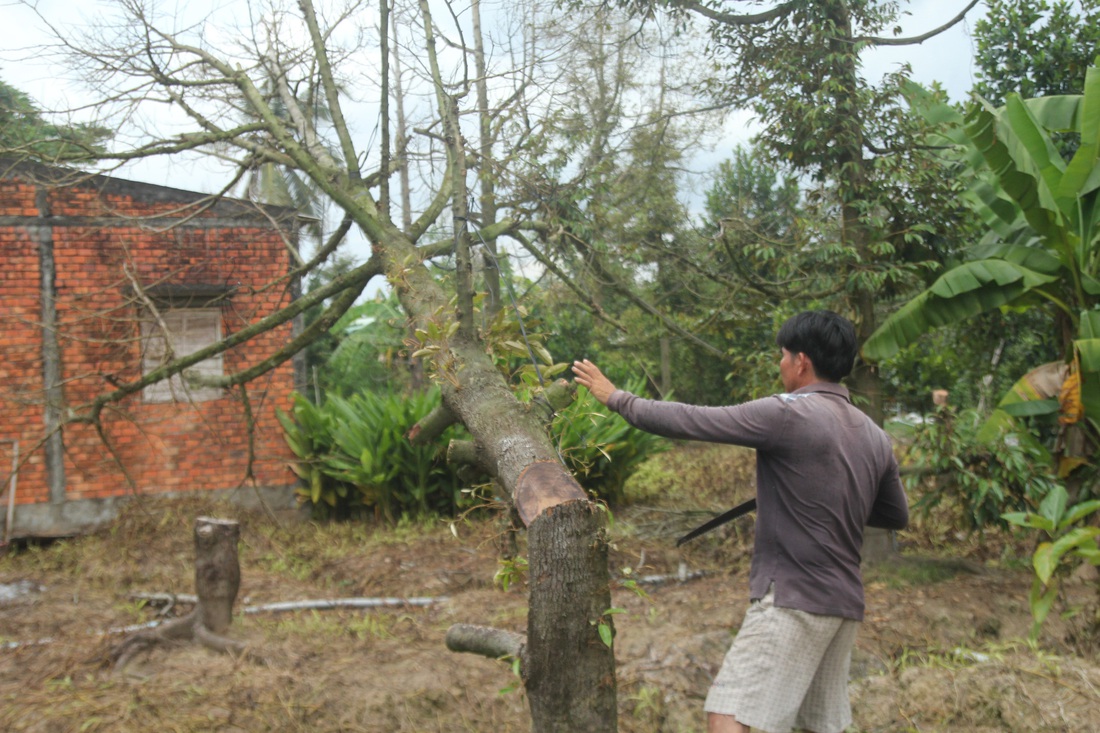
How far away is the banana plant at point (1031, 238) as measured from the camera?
625cm

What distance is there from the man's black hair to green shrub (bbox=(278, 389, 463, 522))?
286 inches

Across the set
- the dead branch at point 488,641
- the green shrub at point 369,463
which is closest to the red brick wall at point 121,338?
the green shrub at point 369,463

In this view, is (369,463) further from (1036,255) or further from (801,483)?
(801,483)

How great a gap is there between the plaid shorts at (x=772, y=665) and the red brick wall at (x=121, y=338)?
734 centimetres

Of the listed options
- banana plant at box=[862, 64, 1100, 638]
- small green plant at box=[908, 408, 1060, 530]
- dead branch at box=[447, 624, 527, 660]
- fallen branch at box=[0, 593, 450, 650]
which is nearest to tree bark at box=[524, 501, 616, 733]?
dead branch at box=[447, 624, 527, 660]

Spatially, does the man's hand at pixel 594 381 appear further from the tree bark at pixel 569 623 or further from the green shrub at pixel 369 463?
the green shrub at pixel 369 463

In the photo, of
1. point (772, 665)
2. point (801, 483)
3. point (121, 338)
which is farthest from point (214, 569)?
point (121, 338)

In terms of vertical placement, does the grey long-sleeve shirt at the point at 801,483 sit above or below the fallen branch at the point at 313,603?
above

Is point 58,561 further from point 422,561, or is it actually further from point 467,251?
point 467,251

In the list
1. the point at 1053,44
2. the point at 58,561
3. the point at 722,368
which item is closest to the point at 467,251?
the point at 58,561

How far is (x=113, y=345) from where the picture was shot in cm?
949

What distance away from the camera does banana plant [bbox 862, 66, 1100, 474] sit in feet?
20.5

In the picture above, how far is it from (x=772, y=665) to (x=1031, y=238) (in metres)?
5.65

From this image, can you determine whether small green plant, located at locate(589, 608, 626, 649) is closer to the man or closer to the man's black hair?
the man
